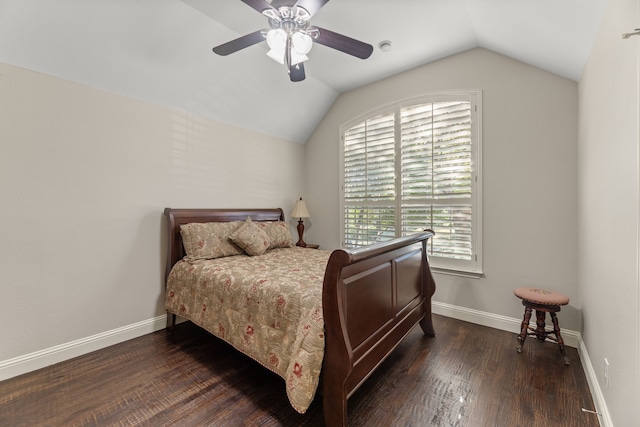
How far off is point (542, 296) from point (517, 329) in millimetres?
628

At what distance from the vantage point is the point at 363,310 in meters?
1.68

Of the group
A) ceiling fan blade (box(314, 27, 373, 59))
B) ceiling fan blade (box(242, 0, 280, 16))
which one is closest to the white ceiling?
ceiling fan blade (box(314, 27, 373, 59))

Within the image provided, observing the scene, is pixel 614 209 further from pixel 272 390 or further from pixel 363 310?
pixel 272 390

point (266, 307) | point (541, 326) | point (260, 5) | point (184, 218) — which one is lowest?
point (541, 326)

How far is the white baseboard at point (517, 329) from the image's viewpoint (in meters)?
1.60

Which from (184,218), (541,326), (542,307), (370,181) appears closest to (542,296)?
(542,307)

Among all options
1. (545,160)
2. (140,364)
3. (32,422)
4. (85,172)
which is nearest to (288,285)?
(140,364)

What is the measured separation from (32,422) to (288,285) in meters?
1.67

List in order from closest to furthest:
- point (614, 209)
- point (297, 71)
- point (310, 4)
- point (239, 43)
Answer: point (614, 209), point (310, 4), point (239, 43), point (297, 71)

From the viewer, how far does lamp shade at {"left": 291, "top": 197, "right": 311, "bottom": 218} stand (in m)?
4.08

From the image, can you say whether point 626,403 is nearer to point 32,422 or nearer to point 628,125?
point 628,125

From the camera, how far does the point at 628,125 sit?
1.26 meters

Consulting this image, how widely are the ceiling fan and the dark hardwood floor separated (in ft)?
7.63

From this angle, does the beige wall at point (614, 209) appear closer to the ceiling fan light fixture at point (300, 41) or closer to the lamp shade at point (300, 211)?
the ceiling fan light fixture at point (300, 41)
